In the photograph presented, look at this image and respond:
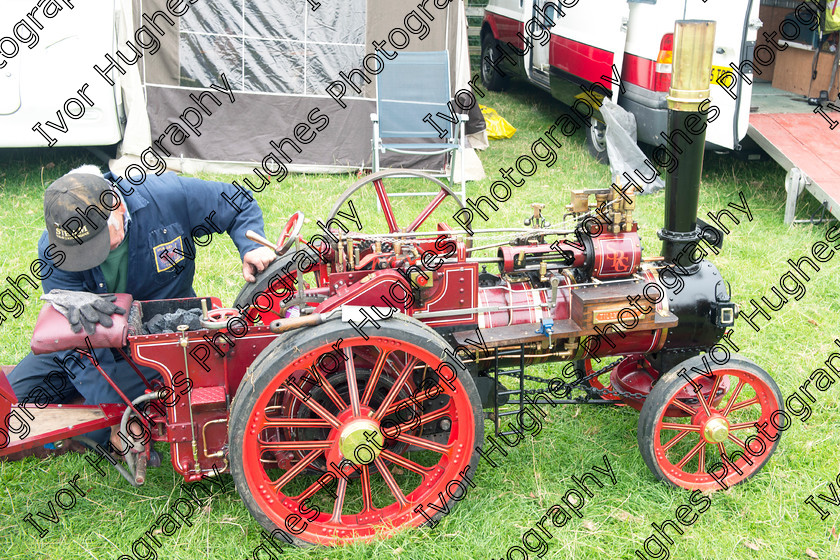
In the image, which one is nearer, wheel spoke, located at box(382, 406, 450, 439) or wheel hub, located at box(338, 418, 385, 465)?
wheel hub, located at box(338, 418, 385, 465)

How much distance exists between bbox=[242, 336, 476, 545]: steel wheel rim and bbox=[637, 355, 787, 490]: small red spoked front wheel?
832 millimetres

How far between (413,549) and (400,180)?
504 centimetres

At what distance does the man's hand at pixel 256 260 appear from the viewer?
335cm

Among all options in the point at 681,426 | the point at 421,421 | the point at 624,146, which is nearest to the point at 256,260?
the point at 421,421

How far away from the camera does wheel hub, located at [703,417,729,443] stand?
320 centimetres

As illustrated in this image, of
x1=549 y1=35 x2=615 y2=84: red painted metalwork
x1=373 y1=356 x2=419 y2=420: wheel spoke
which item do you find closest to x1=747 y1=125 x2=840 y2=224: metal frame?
x1=549 y1=35 x2=615 y2=84: red painted metalwork

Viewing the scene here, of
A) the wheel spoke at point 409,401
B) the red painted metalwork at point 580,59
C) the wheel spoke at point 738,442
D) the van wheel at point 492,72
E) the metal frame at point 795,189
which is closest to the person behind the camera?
the wheel spoke at point 409,401

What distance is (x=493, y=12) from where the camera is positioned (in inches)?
433

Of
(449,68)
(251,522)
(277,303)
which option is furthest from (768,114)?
(251,522)

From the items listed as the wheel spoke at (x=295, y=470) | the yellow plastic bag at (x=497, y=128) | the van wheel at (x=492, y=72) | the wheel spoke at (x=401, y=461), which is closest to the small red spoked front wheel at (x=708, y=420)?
the wheel spoke at (x=401, y=461)

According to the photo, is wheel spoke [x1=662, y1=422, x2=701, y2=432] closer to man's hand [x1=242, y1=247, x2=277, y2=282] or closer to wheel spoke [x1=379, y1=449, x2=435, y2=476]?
wheel spoke [x1=379, y1=449, x2=435, y2=476]

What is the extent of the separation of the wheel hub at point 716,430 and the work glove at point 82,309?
8.03 feet

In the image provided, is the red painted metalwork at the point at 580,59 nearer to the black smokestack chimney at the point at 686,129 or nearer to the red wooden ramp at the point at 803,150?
the red wooden ramp at the point at 803,150

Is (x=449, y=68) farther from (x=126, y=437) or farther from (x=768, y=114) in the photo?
(x=126, y=437)
